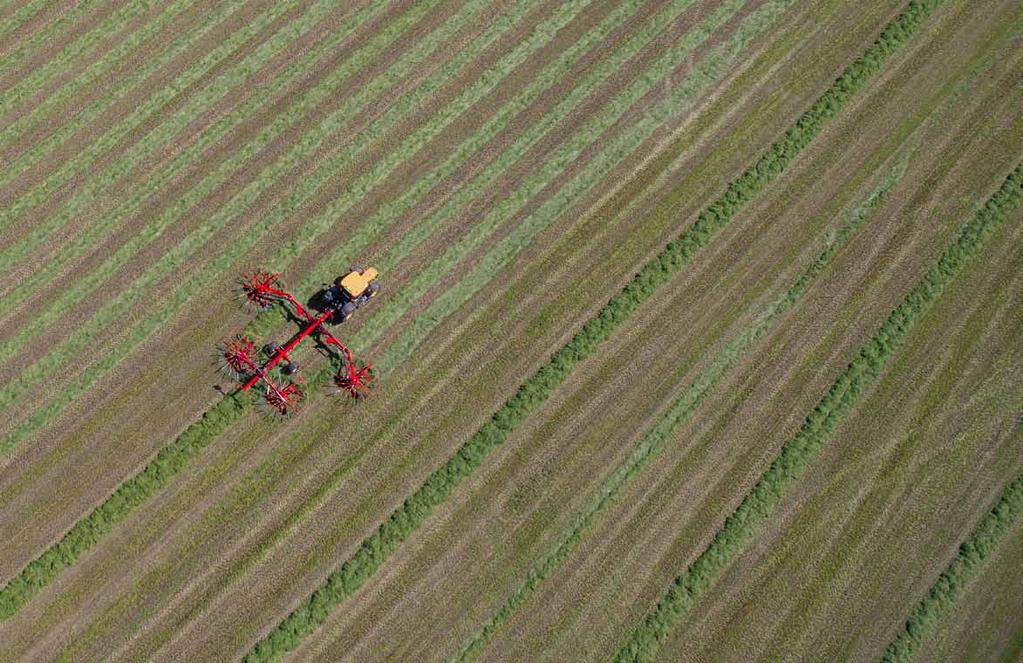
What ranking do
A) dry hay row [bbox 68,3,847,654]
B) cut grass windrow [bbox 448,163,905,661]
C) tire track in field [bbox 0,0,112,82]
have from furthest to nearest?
tire track in field [bbox 0,0,112,82], cut grass windrow [bbox 448,163,905,661], dry hay row [bbox 68,3,847,654]

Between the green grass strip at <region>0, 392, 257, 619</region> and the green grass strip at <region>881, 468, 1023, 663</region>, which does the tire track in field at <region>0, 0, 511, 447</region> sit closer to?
the green grass strip at <region>0, 392, 257, 619</region>

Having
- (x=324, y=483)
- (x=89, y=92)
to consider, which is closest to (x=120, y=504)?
(x=324, y=483)

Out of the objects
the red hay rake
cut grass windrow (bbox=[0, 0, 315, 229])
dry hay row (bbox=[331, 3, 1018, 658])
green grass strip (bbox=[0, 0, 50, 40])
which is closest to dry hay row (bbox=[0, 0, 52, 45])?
green grass strip (bbox=[0, 0, 50, 40])

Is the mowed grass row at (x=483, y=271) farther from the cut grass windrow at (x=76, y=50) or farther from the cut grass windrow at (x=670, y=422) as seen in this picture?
the cut grass windrow at (x=76, y=50)

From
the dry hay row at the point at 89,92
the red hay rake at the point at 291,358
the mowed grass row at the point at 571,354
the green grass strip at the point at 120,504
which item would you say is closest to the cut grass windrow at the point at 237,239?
the red hay rake at the point at 291,358

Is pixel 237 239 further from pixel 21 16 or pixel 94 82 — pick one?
pixel 21 16

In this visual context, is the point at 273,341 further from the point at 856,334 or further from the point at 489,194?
the point at 856,334
